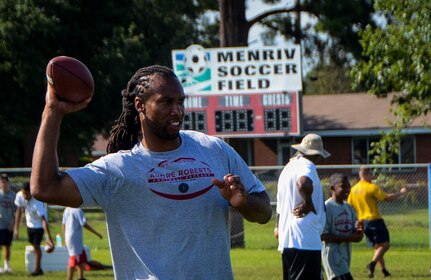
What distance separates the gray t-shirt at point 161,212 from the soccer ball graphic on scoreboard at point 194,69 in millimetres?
15776

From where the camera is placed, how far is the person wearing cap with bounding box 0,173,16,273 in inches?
663

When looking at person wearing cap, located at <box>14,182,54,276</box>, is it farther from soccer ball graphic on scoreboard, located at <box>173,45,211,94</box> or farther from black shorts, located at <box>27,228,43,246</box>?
soccer ball graphic on scoreboard, located at <box>173,45,211,94</box>

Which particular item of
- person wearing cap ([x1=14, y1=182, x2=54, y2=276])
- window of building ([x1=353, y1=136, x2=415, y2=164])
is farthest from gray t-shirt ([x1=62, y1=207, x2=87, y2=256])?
window of building ([x1=353, y1=136, x2=415, y2=164])

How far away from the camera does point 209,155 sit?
4.13 m

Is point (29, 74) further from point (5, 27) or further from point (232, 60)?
point (232, 60)

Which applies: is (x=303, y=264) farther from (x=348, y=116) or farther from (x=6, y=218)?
(x=348, y=116)

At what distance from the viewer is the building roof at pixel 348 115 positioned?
35.3m

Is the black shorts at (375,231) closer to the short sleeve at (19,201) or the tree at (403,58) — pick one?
the tree at (403,58)

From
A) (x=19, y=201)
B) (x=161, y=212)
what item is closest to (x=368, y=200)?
(x=19, y=201)

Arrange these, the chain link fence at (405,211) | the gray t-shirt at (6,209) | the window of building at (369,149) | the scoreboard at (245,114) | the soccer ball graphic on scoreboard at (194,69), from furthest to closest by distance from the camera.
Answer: the window of building at (369,149) → the soccer ball graphic on scoreboard at (194,69) → the chain link fence at (405,211) → the scoreboard at (245,114) → the gray t-shirt at (6,209)

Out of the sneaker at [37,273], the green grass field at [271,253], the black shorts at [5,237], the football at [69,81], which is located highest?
the football at [69,81]

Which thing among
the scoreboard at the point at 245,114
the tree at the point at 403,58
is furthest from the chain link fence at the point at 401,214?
the tree at the point at 403,58

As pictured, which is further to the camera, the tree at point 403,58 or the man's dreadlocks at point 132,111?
the tree at point 403,58

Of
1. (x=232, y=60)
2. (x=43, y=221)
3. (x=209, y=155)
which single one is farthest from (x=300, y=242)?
(x=232, y=60)
